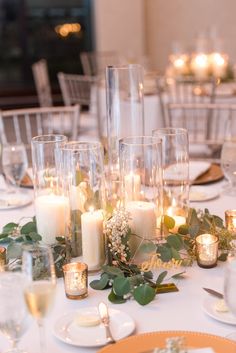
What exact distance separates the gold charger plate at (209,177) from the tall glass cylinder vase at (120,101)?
1.24 feet

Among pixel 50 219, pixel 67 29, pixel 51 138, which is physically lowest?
pixel 50 219

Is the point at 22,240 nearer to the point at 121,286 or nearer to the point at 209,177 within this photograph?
the point at 121,286

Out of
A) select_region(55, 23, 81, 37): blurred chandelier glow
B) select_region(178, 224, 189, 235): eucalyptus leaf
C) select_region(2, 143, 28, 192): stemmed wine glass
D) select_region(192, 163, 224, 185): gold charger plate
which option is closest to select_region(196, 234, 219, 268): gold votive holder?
select_region(178, 224, 189, 235): eucalyptus leaf

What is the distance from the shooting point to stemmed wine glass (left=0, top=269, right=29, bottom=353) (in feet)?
3.34

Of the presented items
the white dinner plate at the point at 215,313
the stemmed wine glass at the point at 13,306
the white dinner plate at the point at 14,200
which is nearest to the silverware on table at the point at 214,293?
the white dinner plate at the point at 215,313

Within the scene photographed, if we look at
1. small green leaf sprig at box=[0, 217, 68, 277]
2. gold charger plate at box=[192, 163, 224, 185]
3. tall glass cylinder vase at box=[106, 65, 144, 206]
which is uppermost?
tall glass cylinder vase at box=[106, 65, 144, 206]

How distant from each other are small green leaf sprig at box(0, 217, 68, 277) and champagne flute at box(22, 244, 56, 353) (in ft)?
1.14

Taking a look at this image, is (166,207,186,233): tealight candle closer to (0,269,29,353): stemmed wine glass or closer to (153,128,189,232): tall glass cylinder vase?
(153,128,189,232): tall glass cylinder vase

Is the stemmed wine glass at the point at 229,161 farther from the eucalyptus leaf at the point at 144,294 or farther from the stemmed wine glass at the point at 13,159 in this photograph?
the eucalyptus leaf at the point at 144,294

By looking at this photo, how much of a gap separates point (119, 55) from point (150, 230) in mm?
6345

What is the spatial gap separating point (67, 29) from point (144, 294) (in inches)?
274

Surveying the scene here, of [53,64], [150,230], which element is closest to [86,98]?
[53,64]

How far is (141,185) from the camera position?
1.57 m

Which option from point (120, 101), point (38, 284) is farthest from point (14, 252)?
point (120, 101)
